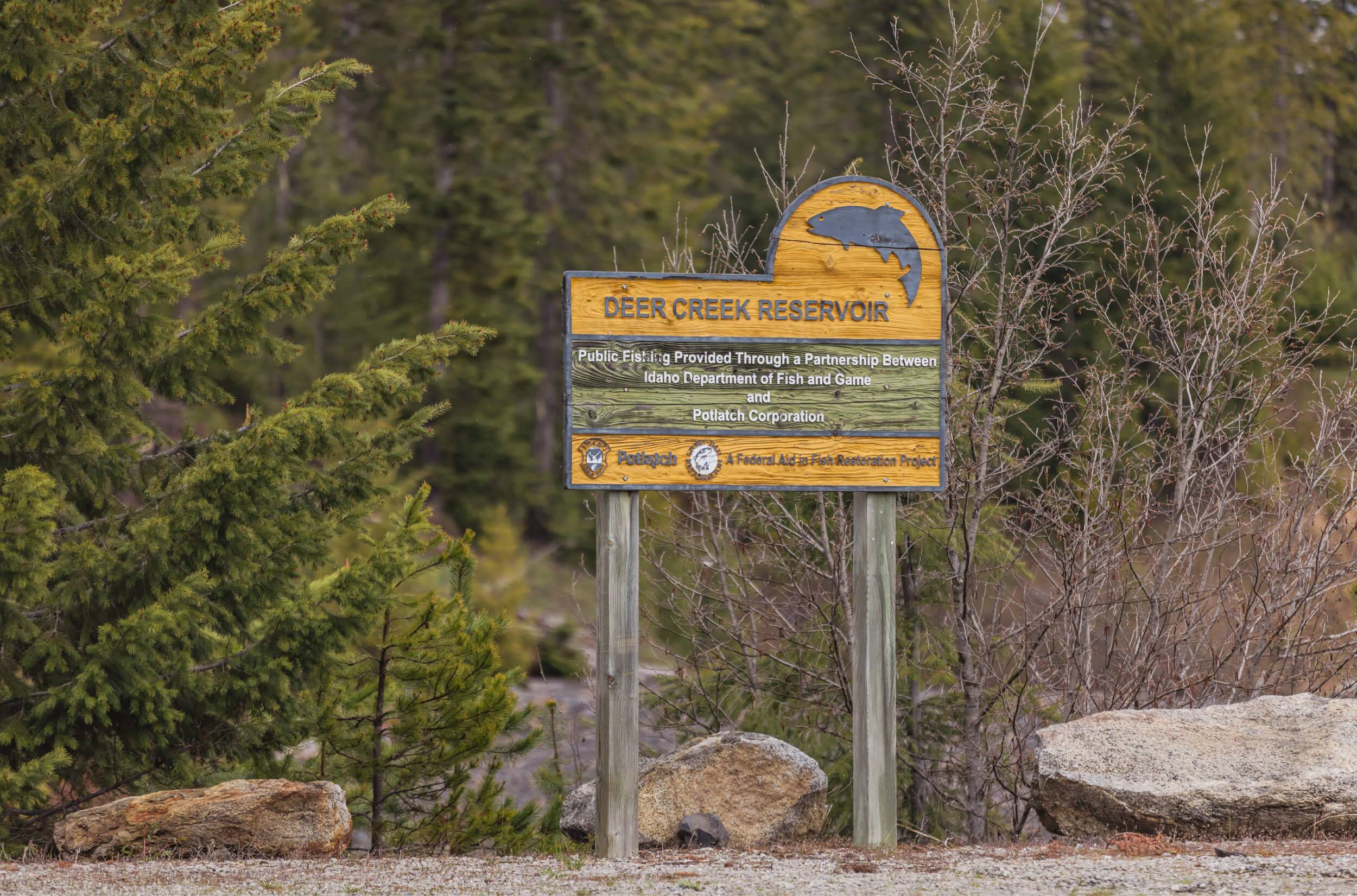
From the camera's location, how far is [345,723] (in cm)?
937

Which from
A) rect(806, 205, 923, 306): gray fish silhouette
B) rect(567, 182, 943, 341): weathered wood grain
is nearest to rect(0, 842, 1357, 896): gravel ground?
rect(567, 182, 943, 341): weathered wood grain

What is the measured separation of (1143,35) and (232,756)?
33.6 m

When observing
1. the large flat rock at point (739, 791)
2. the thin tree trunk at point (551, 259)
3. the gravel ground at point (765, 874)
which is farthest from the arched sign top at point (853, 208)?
the thin tree trunk at point (551, 259)

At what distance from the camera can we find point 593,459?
280 inches

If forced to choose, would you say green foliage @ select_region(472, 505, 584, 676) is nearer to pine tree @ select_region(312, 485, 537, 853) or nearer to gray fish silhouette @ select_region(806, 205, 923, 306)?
pine tree @ select_region(312, 485, 537, 853)

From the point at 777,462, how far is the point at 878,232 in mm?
1325

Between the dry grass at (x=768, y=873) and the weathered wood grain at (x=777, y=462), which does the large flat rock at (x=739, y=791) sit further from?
the weathered wood grain at (x=777, y=462)

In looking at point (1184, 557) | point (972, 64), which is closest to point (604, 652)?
point (1184, 557)

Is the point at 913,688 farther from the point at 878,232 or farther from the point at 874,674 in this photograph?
the point at 878,232

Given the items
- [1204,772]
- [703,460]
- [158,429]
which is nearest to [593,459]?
[703,460]

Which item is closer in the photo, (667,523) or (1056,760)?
(1056,760)

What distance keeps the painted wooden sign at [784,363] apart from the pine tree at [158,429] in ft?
5.91

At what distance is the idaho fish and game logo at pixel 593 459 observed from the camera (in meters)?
7.11

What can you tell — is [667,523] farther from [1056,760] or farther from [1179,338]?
[1056,760]
